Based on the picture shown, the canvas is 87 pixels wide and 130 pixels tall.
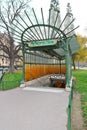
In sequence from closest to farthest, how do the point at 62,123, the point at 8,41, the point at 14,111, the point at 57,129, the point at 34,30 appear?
the point at 57,129
the point at 62,123
the point at 14,111
the point at 34,30
the point at 8,41

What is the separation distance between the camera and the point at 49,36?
14523 millimetres

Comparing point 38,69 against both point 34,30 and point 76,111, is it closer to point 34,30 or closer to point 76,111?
point 34,30

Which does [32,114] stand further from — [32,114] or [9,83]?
[9,83]

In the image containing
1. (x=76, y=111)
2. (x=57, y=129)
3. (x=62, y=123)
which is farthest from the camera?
(x=76, y=111)

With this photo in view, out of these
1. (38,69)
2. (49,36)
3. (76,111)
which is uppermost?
(49,36)

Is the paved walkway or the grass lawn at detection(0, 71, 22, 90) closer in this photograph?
the paved walkway

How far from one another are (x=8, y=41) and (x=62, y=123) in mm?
29913

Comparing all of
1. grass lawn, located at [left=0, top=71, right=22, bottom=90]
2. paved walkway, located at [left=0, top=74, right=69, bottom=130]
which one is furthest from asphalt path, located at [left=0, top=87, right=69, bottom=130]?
grass lawn, located at [left=0, top=71, right=22, bottom=90]

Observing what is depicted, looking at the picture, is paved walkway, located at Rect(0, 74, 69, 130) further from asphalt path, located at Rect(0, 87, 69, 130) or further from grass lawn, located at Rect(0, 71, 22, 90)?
grass lawn, located at Rect(0, 71, 22, 90)

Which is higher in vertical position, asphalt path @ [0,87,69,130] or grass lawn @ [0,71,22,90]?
grass lawn @ [0,71,22,90]

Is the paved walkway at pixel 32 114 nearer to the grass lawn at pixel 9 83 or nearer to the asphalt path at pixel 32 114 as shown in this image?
the asphalt path at pixel 32 114

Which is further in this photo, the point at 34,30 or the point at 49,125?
the point at 34,30

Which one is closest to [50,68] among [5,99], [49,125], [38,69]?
[38,69]


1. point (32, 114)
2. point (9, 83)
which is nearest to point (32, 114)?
point (32, 114)
